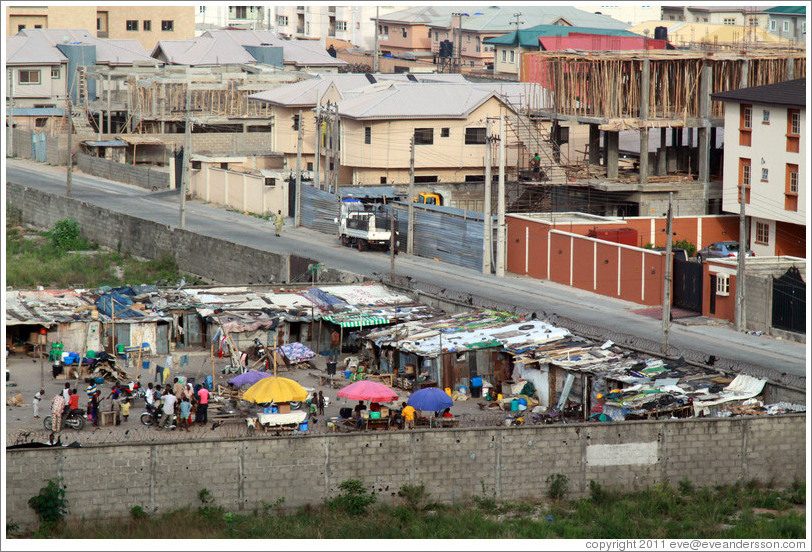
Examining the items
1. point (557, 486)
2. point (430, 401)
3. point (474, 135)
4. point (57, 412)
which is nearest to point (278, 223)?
point (474, 135)

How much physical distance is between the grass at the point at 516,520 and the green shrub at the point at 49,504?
313 mm

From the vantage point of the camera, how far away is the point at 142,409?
34688mm

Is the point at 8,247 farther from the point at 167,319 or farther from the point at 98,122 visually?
the point at 98,122

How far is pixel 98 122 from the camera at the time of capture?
9100 centimetres

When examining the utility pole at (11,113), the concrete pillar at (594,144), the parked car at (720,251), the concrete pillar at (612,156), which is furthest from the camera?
the utility pole at (11,113)

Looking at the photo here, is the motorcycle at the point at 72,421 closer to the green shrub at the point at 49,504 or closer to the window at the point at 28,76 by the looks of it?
the green shrub at the point at 49,504

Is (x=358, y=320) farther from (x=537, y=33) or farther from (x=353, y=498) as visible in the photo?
(x=537, y=33)

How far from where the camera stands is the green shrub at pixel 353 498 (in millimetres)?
26891

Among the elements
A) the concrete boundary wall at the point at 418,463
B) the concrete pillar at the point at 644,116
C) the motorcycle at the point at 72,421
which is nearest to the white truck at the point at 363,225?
the concrete pillar at the point at 644,116

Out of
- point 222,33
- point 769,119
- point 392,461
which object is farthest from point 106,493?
point 222,33

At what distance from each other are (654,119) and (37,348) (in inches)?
1294

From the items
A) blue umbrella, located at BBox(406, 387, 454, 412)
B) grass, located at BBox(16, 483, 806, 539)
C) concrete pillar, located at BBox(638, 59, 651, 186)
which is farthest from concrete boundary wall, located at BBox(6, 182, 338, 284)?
grass, located at BBox(16, 483, 806, 539)

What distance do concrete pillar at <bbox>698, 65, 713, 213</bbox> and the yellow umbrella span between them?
113ft

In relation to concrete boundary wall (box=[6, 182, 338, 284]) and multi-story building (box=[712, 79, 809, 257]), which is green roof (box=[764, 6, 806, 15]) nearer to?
multi-story building (box=[712, 79, 809, 257])
